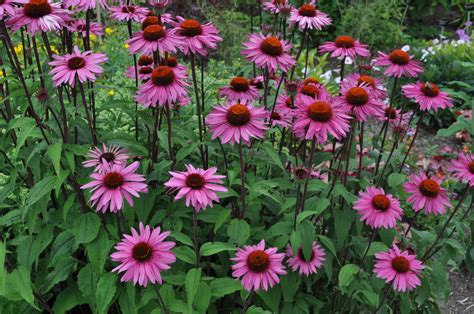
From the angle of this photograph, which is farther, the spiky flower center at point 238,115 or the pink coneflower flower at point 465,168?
the pink coneflower flower at point 465,168

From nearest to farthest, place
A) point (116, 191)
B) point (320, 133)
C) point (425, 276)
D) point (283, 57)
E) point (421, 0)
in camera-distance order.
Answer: point (116, 191), point (320, 133), point (283, 57), point (425, 276), point (421, 0)

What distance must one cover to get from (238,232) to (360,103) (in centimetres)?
56

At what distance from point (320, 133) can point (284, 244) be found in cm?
42

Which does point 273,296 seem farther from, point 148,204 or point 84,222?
point 84,222

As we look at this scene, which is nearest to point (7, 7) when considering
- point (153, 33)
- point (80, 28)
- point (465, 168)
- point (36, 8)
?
point (36, 8)

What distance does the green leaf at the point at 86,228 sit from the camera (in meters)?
1.66

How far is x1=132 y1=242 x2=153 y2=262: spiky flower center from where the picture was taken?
1412 mm

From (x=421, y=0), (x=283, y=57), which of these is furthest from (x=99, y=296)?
(x=421, y=0)

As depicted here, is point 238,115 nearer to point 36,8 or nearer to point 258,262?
point 258,262

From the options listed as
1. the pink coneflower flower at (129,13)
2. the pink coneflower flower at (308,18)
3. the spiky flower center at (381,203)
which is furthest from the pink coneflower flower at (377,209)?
the pink coneflower flower at (129,13)

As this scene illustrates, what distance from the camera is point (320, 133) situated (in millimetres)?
1603

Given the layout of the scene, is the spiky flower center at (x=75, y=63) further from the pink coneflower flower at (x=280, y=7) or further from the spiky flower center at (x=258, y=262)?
the pink coneflower flower at (x=280, y=7)

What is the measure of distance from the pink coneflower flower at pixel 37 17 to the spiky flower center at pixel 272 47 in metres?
0.65

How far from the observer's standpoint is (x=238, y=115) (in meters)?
1.59
